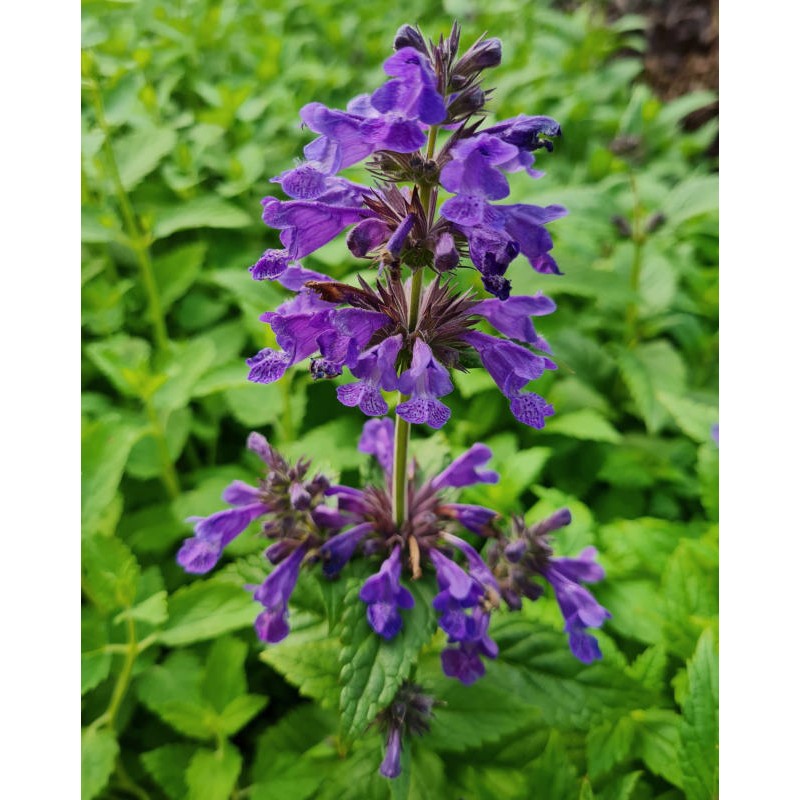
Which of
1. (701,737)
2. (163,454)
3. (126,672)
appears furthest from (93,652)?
(701,737)

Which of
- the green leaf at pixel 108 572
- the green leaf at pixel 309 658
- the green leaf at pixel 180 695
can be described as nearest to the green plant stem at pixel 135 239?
the green leaf at pixel 108 572

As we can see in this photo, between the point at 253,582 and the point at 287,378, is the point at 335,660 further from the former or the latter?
the point at 287,378

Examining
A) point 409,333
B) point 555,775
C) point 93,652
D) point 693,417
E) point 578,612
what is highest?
point 409,333

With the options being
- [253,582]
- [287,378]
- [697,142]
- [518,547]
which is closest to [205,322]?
[287,378]

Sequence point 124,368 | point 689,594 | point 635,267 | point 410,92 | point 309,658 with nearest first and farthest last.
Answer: point 410,92 < point 309,658 < point 689,594 < point 124,368 < point 635,267

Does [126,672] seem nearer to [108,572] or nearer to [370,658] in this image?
[108,572]

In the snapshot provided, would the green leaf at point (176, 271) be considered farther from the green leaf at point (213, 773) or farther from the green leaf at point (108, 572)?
the green leaf at point (213, 773)
